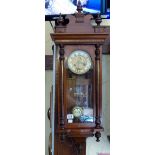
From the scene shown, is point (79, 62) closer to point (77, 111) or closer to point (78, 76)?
point (78, 76)

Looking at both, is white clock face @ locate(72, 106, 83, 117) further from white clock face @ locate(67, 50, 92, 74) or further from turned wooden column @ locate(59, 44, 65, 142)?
white clock face @ locate(67, 50, 92, 74)

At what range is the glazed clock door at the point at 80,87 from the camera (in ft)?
4.32

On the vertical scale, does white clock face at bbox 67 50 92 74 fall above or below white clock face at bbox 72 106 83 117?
above

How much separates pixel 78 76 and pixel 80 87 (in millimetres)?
55

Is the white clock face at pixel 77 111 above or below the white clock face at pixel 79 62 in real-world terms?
below

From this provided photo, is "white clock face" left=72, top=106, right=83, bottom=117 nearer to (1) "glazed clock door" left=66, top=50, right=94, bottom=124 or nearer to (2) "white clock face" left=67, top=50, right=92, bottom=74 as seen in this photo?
(1) "glazed clock door" left=66, top=50, right=94, bottom=124

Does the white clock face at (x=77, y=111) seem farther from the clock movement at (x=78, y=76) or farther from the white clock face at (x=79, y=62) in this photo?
the white clock face at (x=79, y=62)

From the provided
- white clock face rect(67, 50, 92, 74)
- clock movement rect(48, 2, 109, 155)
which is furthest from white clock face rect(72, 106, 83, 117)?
white clock face rect(67, 50, 92, 74)

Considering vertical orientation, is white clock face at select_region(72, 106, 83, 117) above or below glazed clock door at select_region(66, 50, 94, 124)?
below

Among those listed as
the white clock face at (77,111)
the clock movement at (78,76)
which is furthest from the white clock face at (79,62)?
the white clock face at (77,111)

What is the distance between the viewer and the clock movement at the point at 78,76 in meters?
1.29

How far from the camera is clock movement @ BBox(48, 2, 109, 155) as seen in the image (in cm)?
129
